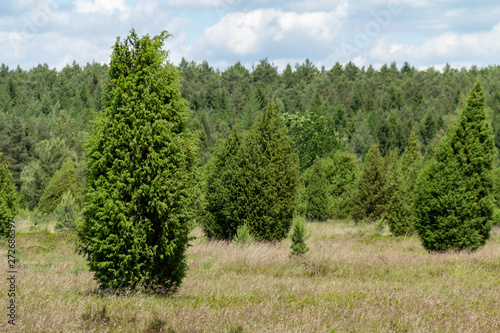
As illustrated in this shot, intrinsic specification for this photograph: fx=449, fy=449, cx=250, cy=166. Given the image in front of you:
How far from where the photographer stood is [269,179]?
18344mm

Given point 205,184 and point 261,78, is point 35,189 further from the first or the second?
point 261,78

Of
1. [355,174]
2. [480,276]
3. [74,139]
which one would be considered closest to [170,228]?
[480,276]

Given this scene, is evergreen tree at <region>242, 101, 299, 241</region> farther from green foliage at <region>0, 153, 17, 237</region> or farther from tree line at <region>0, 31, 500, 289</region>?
green foliage at <region>0, 153, 17, 237</region>

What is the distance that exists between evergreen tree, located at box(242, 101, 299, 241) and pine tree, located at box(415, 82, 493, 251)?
531cm

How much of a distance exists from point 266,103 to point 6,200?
271 feet

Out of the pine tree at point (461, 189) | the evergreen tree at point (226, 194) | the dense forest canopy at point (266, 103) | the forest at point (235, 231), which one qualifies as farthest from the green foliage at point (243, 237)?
the dense forest canopy at point (266, 103)

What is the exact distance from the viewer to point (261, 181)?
18.2 m

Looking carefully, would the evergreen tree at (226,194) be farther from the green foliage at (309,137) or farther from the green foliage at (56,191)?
the green foliage at (309,137)

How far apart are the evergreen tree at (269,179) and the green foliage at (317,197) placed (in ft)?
57.5

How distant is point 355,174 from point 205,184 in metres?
25.9

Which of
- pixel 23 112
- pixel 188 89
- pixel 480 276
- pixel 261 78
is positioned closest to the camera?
pixel 480 276

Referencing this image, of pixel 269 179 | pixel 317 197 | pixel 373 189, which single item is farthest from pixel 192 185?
pixel 317 197

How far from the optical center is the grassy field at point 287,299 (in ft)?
18.8

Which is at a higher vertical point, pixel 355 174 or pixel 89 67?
pixel 89 67
